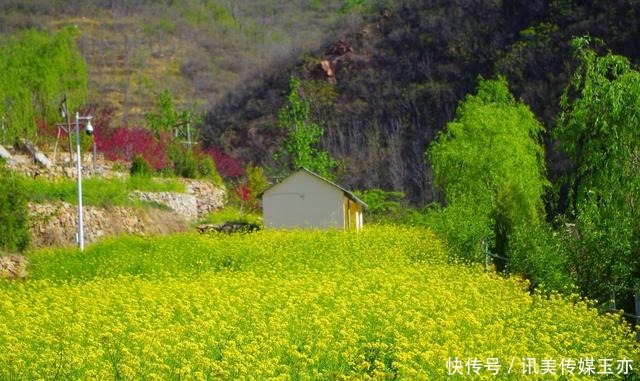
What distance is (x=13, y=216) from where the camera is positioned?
992 inches

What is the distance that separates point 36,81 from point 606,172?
29380 mm

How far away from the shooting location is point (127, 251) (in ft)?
83.9

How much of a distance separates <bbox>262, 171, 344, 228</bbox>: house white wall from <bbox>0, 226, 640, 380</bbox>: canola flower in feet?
58.9

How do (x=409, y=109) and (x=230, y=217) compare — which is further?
(x=409, y=109)

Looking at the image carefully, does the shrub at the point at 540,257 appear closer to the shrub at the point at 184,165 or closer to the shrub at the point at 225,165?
the shrub at the point at 184,165

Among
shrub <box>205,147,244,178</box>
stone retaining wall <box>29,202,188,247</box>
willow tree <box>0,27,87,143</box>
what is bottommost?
stone retaining wall <box>29,202,188,247</box>

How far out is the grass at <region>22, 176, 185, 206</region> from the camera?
2995cm

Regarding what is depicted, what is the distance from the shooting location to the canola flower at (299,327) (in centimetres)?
944

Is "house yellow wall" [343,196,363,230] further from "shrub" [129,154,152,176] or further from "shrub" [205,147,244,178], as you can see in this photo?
"shrub" [205,147,244,178]

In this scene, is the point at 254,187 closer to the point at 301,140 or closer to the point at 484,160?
the point at 301,140

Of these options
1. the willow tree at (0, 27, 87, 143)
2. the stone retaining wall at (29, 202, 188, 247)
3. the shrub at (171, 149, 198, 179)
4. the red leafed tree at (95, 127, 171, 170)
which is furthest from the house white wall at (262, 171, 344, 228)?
the willow tree at (0, 27, 87, 143)

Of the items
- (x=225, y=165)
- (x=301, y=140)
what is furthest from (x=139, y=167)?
(x=225, y=165)

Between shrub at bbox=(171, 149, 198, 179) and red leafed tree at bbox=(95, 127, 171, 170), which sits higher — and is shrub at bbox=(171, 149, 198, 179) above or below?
below

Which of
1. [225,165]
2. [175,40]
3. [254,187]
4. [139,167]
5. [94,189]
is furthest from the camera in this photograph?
[175,40]
